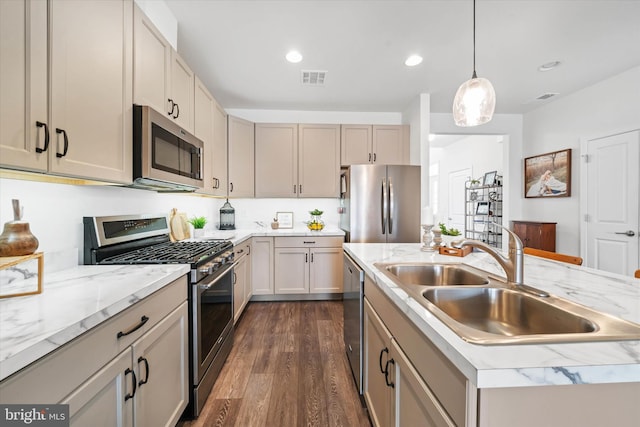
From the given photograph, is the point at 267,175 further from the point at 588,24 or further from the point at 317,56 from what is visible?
the point at 588,24

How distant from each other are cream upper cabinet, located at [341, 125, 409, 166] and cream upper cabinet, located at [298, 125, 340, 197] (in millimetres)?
144

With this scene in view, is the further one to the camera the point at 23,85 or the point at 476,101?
the point at 476,101

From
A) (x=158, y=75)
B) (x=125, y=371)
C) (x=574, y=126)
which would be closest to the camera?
(x=125, y=371)

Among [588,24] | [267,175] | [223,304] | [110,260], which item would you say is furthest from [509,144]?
[110,260]

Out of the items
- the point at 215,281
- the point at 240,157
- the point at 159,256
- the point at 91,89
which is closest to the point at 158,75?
the point at 91,89

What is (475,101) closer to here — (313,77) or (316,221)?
(313,77)

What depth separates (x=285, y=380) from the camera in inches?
78.5

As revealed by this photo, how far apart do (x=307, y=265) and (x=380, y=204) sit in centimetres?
122

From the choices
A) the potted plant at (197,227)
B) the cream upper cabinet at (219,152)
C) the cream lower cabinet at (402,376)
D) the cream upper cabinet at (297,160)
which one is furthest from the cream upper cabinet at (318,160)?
the cream lower cabinet at (402,376)

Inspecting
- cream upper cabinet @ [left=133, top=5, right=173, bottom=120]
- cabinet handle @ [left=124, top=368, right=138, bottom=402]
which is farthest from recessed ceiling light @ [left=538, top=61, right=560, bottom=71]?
cabinet handle @ [left=124, top=368, right=138, bottom=402]

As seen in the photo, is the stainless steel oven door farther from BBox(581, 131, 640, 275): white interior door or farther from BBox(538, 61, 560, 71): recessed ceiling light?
BBox(581, 131, 640, 275): white interior door

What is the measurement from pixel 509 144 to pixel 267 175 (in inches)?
153

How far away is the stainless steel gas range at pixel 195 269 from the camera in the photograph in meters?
1.59

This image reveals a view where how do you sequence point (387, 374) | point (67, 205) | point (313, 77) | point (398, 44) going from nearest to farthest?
point (387, 374)
point (67, 205)
point (398, 44)
point (313, 77)
